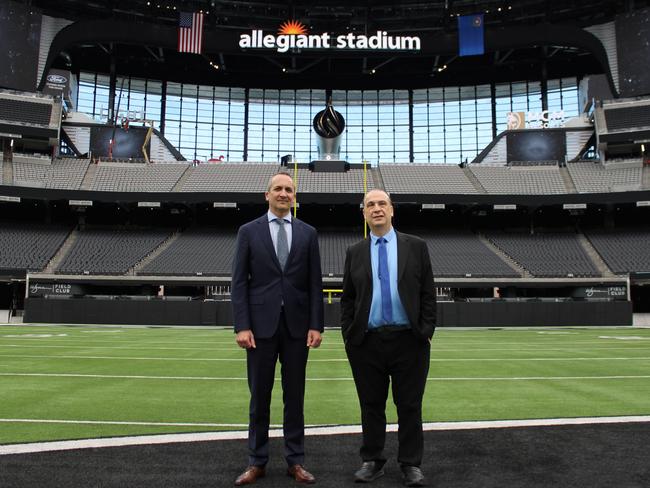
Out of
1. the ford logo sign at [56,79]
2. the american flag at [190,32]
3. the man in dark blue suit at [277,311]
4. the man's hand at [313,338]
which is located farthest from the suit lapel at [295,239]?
the ford logo sign at [56,79]

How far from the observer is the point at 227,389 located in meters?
7.08

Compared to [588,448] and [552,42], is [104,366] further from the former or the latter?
[552,42]

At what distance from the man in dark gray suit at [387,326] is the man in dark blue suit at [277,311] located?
0.31 m

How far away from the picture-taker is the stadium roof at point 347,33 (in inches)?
1510

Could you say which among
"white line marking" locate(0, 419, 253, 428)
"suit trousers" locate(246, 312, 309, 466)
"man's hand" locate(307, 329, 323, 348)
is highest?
"man's hand" locate(307, 329, 323, 348)

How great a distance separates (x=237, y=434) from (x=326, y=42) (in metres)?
37.2

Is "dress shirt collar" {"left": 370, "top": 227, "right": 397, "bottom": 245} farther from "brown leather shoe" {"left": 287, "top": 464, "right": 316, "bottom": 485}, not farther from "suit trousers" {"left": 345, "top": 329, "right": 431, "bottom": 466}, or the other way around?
"brown leather shoe" {"left": 287, "top": 464, "right": 316, "bottom": 485}

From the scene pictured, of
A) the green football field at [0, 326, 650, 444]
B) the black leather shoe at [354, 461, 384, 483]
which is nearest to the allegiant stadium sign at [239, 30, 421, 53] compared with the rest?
the green football field at [0, 326, 650, 444]

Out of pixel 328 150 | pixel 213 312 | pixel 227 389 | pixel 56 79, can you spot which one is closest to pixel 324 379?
pixel 227 389

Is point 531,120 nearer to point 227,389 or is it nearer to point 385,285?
point 227,389

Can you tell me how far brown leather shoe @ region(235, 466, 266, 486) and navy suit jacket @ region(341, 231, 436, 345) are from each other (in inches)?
40.7

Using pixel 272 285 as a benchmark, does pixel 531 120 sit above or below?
above

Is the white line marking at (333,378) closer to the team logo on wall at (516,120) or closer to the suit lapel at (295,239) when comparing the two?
the suit lapel at (295,239)

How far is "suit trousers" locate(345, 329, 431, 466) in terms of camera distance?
3.62 metres
